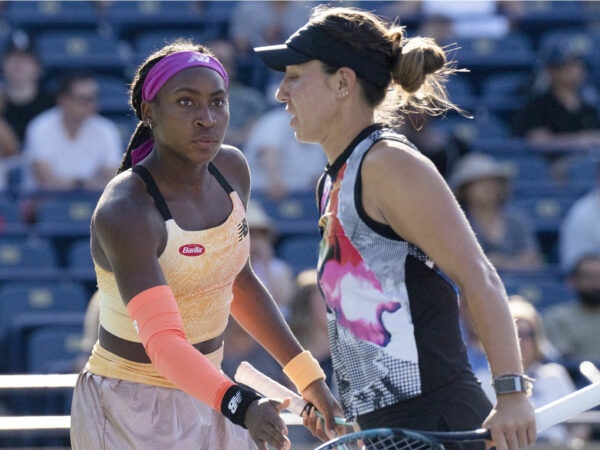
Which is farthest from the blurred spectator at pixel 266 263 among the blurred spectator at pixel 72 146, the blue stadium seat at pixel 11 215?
the blue stadium seat at pixel 11 215

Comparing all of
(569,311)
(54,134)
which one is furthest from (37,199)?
(569,311)

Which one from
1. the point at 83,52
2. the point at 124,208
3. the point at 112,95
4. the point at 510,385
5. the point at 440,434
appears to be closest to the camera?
the point at 440,434

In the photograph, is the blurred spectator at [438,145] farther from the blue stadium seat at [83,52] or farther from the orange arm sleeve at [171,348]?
the orange arm sleeve at [171,348]

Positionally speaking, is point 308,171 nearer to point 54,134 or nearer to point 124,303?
point 54,134

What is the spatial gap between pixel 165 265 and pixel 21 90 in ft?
17.7

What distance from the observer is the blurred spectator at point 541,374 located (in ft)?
18.1

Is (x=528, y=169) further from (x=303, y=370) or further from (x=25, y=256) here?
(x=303, y=370)

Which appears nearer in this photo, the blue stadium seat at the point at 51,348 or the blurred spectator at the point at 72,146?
the blue stadium seat at the point at 51,348

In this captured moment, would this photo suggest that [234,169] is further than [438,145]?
No

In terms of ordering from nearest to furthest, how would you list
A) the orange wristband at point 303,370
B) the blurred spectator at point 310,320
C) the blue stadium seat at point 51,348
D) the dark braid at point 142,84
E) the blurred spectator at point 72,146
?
1. the dark braid at point 142,84
2. the orange wristband at point 303,370
3. the blurred spectator at point 310,320
4. the blue stadium seat at point 51,348
5. the blurred spectator at point 72,146

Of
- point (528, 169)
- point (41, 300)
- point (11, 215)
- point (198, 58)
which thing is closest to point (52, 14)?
point (11, 215)

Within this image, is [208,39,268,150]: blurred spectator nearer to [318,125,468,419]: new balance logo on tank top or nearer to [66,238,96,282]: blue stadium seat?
[66,238,96,282]: blue stadium seat

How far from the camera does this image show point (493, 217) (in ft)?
23.3

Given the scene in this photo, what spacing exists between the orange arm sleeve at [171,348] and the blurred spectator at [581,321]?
4047mm
